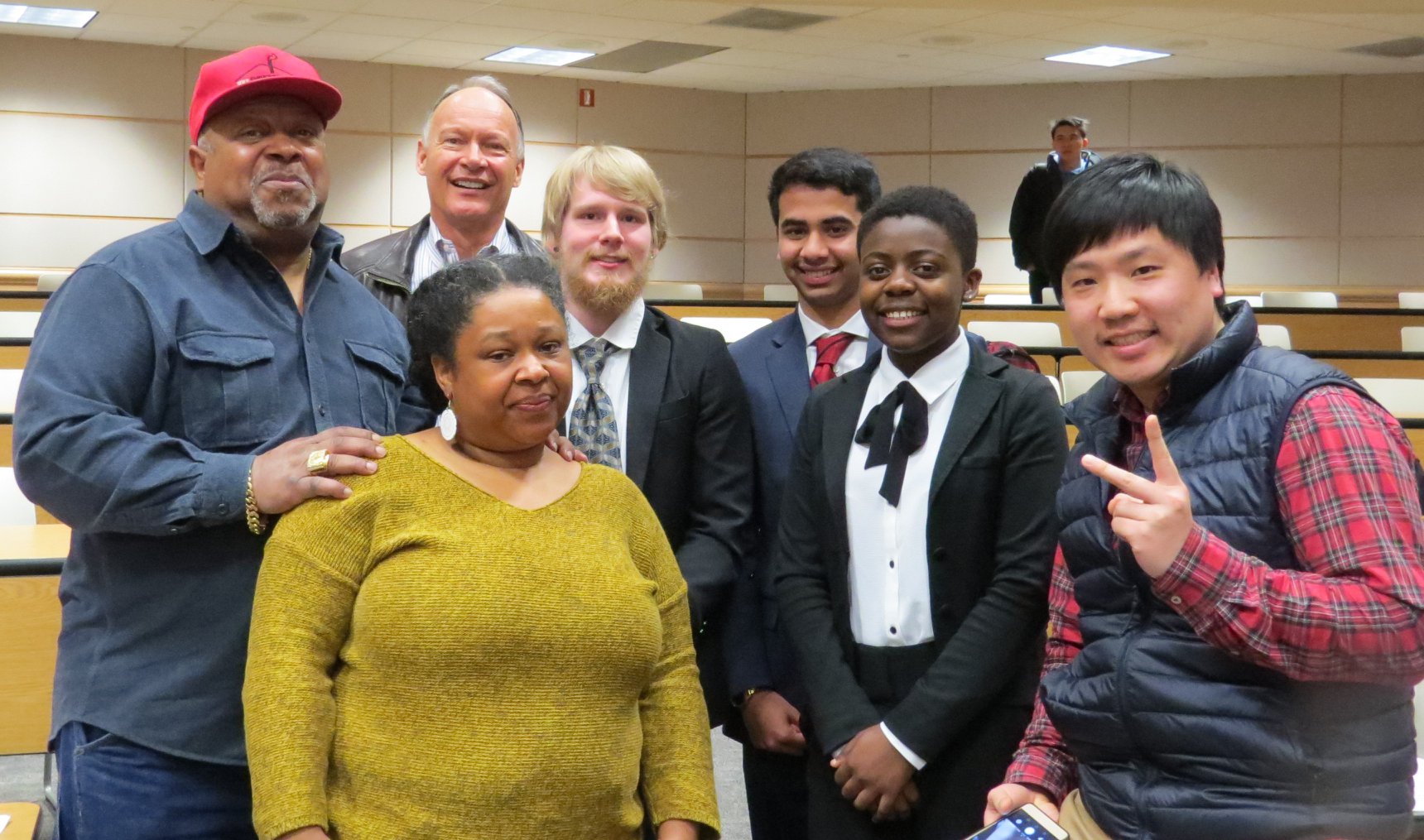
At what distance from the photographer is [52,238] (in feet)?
36.2

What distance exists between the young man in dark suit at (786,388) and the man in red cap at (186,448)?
0.76 meters

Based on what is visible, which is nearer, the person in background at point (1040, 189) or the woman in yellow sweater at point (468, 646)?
the woman in yellow sweater at point (468, 646)

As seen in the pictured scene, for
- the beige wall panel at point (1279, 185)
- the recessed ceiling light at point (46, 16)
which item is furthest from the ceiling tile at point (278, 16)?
the beige wall panel at point (1279, 185)

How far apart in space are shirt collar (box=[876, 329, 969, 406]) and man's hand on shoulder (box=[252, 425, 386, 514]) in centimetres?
84

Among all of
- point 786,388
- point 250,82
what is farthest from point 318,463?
point 786,388

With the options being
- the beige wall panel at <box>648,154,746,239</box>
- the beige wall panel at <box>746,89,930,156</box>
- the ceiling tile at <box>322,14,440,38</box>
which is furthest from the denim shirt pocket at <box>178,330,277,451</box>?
the beige wall panel at <box>746,89,930,156</box>

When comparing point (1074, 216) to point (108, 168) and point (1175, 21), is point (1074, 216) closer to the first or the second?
point (1175, 21)

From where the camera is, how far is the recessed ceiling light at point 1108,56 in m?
10.9

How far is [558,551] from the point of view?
156cm

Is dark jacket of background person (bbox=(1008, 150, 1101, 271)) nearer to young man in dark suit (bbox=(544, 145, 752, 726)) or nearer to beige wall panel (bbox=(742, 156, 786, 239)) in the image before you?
beige wall panel (bbox=(742, 156, 786, 239))

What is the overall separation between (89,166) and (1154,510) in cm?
1150

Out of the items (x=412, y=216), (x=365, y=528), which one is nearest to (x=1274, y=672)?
(x=365, y=528)

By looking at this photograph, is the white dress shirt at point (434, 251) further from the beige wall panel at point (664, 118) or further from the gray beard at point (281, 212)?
the beige wall panel at point (664, 118)

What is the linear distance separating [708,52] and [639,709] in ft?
32.3
